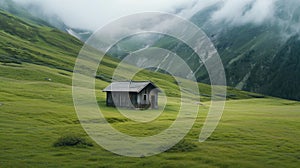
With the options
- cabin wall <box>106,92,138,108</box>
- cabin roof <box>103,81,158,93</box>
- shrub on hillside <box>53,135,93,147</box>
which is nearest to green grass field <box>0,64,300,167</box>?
shrub on hillside <box>53,135,93,147</box>

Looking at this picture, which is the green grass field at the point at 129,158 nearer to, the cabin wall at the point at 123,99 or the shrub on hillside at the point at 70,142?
the shrub on hillside at the point at 70,142

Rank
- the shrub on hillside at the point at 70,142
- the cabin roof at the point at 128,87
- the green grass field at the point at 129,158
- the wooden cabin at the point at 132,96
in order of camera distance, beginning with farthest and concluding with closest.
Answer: the wooden cabin at the point at 132,96
the cabin roof at the point at 128,87
the shrub on hillside at the point at 70,142
the green grass field at the point at 129,158

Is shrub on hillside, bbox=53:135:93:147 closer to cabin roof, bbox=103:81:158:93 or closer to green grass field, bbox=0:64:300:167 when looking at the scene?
green grass field, bbox=0:64:300:167

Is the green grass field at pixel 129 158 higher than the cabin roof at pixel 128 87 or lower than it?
lower

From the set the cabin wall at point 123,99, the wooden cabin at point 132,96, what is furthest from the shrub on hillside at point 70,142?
the cabin wall at point 123,99

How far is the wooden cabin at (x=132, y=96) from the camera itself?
83938 millimetres

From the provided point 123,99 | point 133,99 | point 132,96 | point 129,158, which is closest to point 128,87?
point 132,96

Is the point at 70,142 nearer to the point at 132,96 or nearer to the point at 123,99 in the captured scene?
the point at 132,96

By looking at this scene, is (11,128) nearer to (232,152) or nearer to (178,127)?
(178,127)

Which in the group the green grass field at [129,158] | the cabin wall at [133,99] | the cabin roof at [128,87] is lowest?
the green grass field at [129,158]

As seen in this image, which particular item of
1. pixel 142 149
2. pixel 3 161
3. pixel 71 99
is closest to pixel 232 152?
pixel 142 149

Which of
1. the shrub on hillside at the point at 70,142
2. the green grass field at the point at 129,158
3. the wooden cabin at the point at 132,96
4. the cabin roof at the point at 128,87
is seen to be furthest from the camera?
the wooden cabin at the point at 132,96

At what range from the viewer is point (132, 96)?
3305 inches

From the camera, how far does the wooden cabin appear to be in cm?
8394
